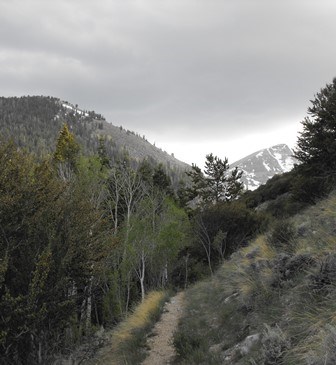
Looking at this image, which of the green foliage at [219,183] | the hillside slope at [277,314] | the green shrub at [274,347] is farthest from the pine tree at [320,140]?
the green foliage at [219,183]

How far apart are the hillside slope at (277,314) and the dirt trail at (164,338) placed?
586mm

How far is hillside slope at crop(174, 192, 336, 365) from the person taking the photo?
15.3ft

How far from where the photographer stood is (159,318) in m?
11.8

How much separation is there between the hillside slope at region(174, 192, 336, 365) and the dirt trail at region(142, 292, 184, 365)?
59 centimetres

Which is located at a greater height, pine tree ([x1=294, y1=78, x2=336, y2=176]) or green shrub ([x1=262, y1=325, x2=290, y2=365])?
pine tree ([x1=294, y1=78, x2=336, y2=176])

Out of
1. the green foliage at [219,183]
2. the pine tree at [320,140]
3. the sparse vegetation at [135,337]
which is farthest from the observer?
the green foliage at [219,183]

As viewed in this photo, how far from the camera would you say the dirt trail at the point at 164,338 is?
28.1 feet

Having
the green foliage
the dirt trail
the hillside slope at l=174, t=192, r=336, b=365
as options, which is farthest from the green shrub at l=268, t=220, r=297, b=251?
the green foliage

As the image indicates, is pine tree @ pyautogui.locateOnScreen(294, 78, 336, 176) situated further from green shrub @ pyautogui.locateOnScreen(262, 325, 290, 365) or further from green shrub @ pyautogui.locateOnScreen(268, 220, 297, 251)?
green shrub @ pyautogui.locateOnScreen(262, 325, 290, 365)

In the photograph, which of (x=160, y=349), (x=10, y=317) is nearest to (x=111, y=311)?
(x=160, y=349)

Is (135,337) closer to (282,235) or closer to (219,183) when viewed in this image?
(282,235)

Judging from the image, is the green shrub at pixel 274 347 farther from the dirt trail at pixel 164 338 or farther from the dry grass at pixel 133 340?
the dry grass at pixel 133 340

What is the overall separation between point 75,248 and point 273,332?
573 centimetres

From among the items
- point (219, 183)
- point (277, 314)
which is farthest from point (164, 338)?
point (219, 183)
